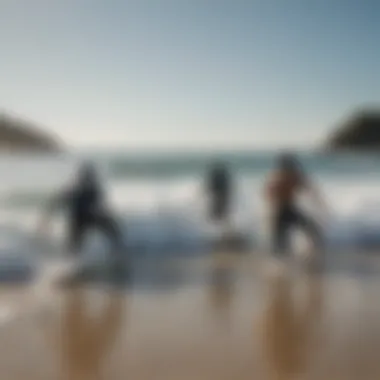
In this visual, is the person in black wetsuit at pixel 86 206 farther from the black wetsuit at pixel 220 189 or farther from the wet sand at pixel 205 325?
the black wetsuit at pixel 220 189

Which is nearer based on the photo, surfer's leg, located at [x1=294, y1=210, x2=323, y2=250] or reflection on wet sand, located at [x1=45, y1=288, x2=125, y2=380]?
reflection on wet sand, located at [x1=45, y1=288, x2=125, y2=380]

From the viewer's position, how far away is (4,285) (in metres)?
1.75

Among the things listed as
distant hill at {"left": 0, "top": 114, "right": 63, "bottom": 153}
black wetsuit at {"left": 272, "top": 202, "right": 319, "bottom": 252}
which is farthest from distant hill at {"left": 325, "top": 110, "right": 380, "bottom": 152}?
distant hill at {"left": 0, "top": 114, "right": 63, "bottom": 153}

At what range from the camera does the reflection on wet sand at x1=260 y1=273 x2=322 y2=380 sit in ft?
5.26

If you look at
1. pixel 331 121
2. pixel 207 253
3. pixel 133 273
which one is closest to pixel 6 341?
pixel 133 273

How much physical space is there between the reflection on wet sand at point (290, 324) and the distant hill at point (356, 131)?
371mm

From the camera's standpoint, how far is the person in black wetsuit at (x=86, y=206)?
1712 mm

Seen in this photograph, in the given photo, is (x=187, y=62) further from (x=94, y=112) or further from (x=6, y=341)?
(x=6, y=341)

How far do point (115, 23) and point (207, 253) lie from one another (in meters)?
0.66

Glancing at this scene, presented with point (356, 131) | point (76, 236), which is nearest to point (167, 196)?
point (76, 236)

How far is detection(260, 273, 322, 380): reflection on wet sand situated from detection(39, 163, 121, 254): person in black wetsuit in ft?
1.48

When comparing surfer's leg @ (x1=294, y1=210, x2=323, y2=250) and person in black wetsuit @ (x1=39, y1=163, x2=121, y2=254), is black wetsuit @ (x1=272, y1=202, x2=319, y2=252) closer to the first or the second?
surfer's leg @ (x1=294, y1=210, x2=323, y2=250)

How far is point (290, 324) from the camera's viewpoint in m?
1.74

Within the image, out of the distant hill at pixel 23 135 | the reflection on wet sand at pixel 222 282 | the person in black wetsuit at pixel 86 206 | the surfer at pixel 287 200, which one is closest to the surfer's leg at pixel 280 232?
the surfer at pixel 287 200
